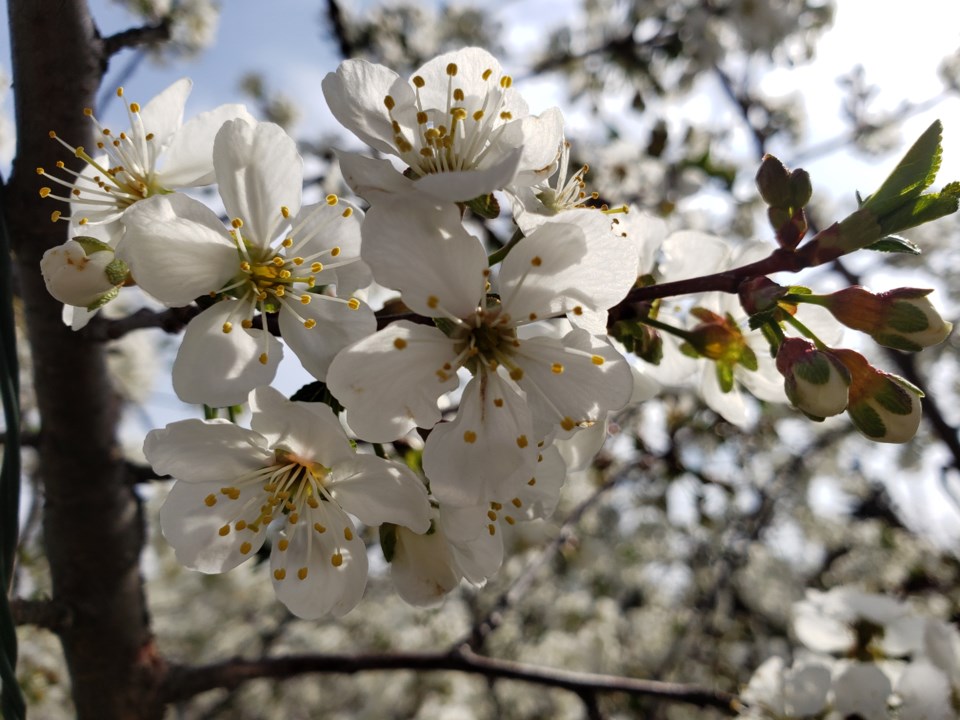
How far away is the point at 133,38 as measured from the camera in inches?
40.8

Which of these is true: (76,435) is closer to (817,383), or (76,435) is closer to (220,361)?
(220,361)

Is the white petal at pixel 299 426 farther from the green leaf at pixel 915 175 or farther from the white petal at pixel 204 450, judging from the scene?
the green leaf at pixel 915 175

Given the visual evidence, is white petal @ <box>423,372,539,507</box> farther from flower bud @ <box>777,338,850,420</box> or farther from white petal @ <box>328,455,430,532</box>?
flower bud @ <box>777,338,850,420</box>

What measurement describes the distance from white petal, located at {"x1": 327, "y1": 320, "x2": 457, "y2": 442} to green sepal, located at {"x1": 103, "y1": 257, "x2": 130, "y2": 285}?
26 centimetres

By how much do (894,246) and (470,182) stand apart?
444mm

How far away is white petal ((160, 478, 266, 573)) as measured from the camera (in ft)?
2.51

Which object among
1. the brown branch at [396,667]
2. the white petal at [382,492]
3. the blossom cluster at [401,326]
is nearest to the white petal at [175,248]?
the blossom cluster at [401,326]

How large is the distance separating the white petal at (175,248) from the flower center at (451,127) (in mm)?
230

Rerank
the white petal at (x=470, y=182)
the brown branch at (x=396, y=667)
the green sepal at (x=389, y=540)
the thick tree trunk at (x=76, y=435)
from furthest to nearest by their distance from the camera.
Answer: the brown branch at (x=396, y=667)
the thick tree trunk at (x=76, y=435)
the green sepal at (x=389, y=540)
the white petal at (x=470, y=182)

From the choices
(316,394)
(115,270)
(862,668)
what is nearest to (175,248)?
(115,270)

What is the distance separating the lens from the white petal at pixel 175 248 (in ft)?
2.21

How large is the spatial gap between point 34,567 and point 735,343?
8.74 ft

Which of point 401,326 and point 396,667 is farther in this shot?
point 396,667

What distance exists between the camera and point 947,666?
1371 mm
